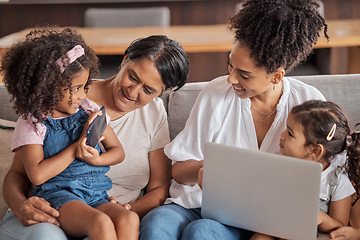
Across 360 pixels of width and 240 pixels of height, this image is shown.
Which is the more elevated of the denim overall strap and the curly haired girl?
the curly haired girl

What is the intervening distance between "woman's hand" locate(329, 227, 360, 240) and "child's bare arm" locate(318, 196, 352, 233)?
0.9 inches

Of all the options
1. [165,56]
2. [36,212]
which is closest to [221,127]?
[165,56]

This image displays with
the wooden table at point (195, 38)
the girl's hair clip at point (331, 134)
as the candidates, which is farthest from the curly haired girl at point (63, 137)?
the wooden table at point (195, 38)

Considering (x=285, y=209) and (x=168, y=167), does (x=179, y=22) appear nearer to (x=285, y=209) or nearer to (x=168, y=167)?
(x=168, y=167)

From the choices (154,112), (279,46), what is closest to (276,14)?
(279,46)

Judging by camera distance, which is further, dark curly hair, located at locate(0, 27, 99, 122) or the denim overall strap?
the denim overall strap

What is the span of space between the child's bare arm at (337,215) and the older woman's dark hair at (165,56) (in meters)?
0.68

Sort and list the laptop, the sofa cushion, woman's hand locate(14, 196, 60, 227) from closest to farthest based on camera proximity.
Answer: the laptop < woman's hand locate(14, 196, 60, 227) < the sofa cushion

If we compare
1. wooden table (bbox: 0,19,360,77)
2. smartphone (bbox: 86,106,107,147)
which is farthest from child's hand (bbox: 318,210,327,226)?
wooden table (bbox: 0,19,360,77)

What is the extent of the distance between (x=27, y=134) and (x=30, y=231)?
11.6 inches

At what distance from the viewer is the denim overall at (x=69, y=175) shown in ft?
5.47

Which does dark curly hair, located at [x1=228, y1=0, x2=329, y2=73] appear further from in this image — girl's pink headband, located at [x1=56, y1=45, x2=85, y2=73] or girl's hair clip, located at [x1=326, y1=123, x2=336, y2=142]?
girl's pink headband, located at [x1=56, y1=45, x2=85, y2=73]

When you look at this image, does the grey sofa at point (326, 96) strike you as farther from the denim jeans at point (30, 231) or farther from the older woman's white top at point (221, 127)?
the denim jeans at point (30, 231)

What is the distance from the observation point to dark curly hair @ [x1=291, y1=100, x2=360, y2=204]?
163 centimetres
